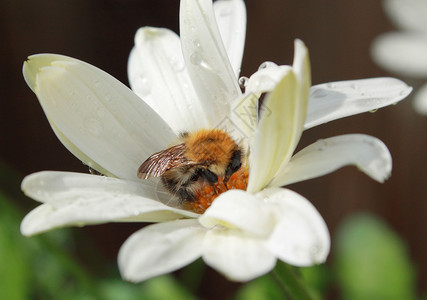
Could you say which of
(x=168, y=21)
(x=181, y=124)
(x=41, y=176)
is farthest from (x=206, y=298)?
(x=41, y=176)

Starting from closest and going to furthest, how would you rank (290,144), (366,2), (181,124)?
1. (290,144)
2. (181,124)
3. (366,2)

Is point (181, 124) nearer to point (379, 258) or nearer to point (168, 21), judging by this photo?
point (379, 258)

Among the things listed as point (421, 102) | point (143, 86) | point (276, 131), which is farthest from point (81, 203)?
point (421, 102)

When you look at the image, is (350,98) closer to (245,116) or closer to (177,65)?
(245,116)

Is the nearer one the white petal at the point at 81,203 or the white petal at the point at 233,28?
the white petal at the point at 81,203

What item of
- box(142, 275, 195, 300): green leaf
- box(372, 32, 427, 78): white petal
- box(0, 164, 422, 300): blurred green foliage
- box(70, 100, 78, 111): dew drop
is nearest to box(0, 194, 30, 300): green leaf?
box(0, 164, 422, 300): blurred green foliage

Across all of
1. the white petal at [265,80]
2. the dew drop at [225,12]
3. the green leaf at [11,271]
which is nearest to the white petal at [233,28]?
the dew drop at [225,12]

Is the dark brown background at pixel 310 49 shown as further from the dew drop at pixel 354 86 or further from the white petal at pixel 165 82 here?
the dew drop at pixel 354 86

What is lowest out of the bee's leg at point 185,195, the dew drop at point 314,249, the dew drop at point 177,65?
the bee's leg at point 185,195

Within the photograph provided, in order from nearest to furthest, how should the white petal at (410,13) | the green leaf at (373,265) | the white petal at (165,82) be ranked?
the white petal at (165,82)
the green leaf at (373,265)
the white petal at (410,13)
